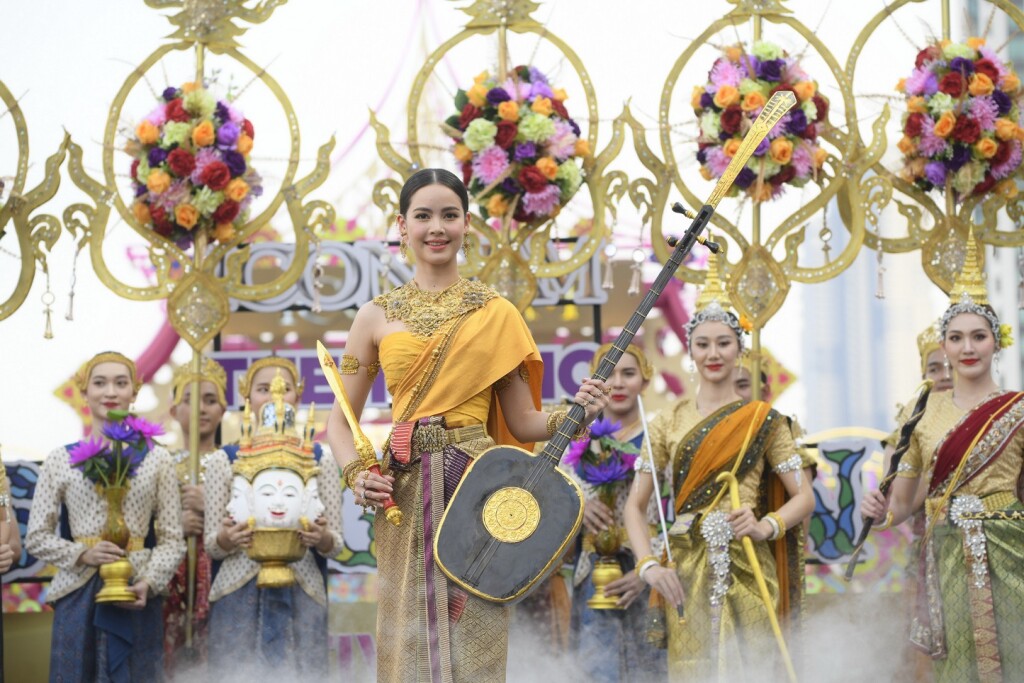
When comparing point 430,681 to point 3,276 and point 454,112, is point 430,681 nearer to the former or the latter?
point 454,112

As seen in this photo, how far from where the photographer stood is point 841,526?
7.27 metres

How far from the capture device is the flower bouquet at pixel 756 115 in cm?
667

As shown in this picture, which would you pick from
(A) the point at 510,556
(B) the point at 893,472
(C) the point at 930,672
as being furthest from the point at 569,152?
(A) the point at 510,556

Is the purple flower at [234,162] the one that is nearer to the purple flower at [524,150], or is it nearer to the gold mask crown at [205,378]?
the gold mask crown at [205,378]

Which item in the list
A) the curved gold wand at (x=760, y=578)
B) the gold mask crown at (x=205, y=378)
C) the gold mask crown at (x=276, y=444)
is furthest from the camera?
the gold mask crown at (x=205, y=378)

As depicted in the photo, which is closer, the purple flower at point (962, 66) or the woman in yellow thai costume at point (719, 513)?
the woman in yellow thai costume at point (719, 513)

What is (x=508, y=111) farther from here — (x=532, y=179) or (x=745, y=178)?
(x=745, y=178)

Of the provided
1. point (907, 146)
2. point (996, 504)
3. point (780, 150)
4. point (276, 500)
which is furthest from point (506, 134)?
point (996, 504)

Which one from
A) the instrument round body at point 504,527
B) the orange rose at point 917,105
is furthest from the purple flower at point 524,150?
the instrument round body at point 504,527

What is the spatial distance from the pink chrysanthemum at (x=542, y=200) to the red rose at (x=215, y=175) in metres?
1.38

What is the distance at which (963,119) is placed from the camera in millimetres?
6703

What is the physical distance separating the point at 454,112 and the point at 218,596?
2.49 meters

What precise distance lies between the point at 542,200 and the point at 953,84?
192cm

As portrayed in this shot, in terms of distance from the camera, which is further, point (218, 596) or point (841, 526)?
point (841, 526)
